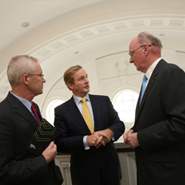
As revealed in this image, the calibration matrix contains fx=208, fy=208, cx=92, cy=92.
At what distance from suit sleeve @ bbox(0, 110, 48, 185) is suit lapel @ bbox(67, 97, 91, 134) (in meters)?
0.81

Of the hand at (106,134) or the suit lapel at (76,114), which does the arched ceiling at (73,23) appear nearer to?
the suit lapel at (76,114)

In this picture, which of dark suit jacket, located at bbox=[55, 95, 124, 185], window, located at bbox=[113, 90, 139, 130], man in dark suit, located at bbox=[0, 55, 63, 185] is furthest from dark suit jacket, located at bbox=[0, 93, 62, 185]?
window, located at bbox=[113, 90, 139, 130]

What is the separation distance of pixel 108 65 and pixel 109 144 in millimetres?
10192

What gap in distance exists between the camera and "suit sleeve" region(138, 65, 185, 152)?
5.48 feet

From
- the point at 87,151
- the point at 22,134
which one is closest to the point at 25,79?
the point at 22,134

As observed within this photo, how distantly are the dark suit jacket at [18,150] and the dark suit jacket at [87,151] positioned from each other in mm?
533

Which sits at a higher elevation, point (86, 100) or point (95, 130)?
point (86, 100)

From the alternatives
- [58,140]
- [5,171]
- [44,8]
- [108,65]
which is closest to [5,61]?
[44,8]

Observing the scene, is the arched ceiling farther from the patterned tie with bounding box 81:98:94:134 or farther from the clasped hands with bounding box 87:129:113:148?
the clasped hands with bounding box 87:129:113:148

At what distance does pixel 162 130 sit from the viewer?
1.73m

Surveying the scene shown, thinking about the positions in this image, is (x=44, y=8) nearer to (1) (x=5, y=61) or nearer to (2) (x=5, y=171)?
(1) (x=5, y=61)

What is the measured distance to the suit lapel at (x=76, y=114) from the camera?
8.11 ft

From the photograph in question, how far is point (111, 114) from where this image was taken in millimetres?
2654

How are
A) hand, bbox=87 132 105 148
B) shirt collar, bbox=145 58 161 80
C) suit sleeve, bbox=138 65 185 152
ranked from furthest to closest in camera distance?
hand, bbox=87 132 105 148
shirt collar, bbox=145 58 161 80
suit sleeve, bbox=138 65 185 152
